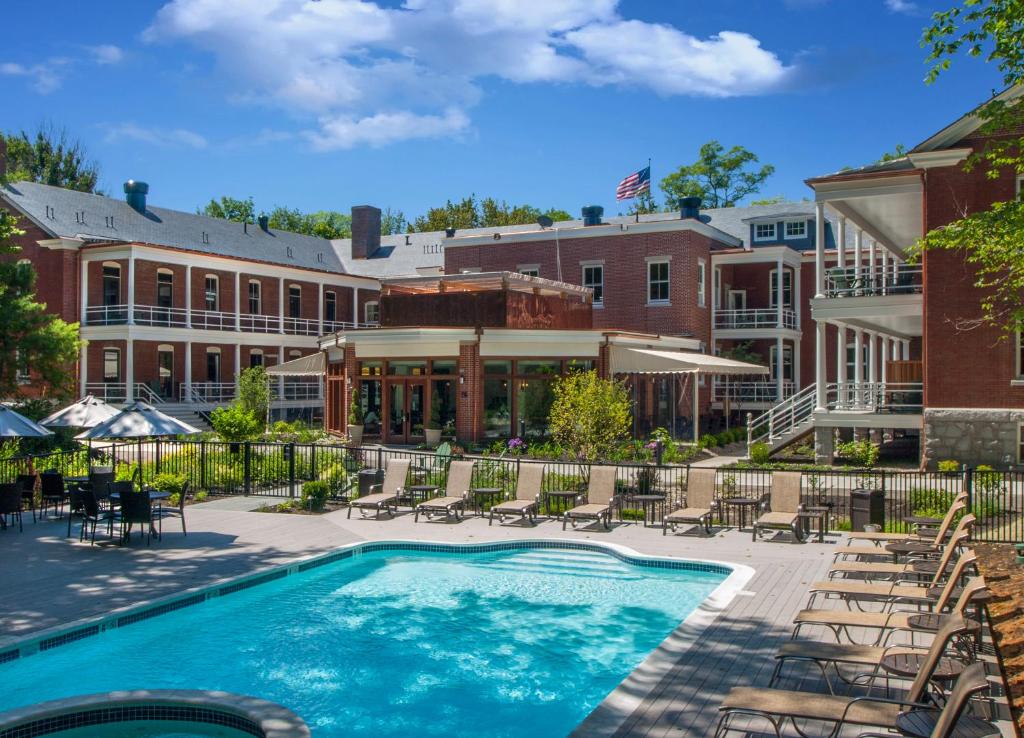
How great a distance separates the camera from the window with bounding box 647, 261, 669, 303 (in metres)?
36.8

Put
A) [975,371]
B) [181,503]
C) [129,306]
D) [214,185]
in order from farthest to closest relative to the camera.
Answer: [214,185] < [129,306] < [975,371] < [181,503]

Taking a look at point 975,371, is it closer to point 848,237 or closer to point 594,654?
point 594,654

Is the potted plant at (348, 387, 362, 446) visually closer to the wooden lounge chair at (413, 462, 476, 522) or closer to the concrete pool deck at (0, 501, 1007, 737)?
the concrete pool deck at (0, 501, 1007, 737)

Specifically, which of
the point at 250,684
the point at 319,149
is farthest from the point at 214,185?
the point at 250,684

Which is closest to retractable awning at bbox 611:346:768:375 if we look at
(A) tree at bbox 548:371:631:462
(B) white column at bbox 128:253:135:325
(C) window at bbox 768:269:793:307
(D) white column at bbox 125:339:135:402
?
(A) tree at bbox 548:371:631:462

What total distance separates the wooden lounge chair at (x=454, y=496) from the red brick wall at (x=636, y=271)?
1982 centimetres

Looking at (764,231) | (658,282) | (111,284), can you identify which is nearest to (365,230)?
(111,284)

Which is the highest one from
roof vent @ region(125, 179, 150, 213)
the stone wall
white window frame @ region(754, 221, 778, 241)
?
roof vent @ region(125, 179, 150, 213)

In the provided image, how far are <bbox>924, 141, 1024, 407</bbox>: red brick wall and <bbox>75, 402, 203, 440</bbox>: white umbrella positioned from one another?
17.5 m

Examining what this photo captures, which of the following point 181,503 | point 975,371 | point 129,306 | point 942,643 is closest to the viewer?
point 942,643

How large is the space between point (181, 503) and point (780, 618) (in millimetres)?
10120

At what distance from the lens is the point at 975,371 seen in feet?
73.4

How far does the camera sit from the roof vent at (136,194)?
137 feet

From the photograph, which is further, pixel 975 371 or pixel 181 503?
pixel 975 371
